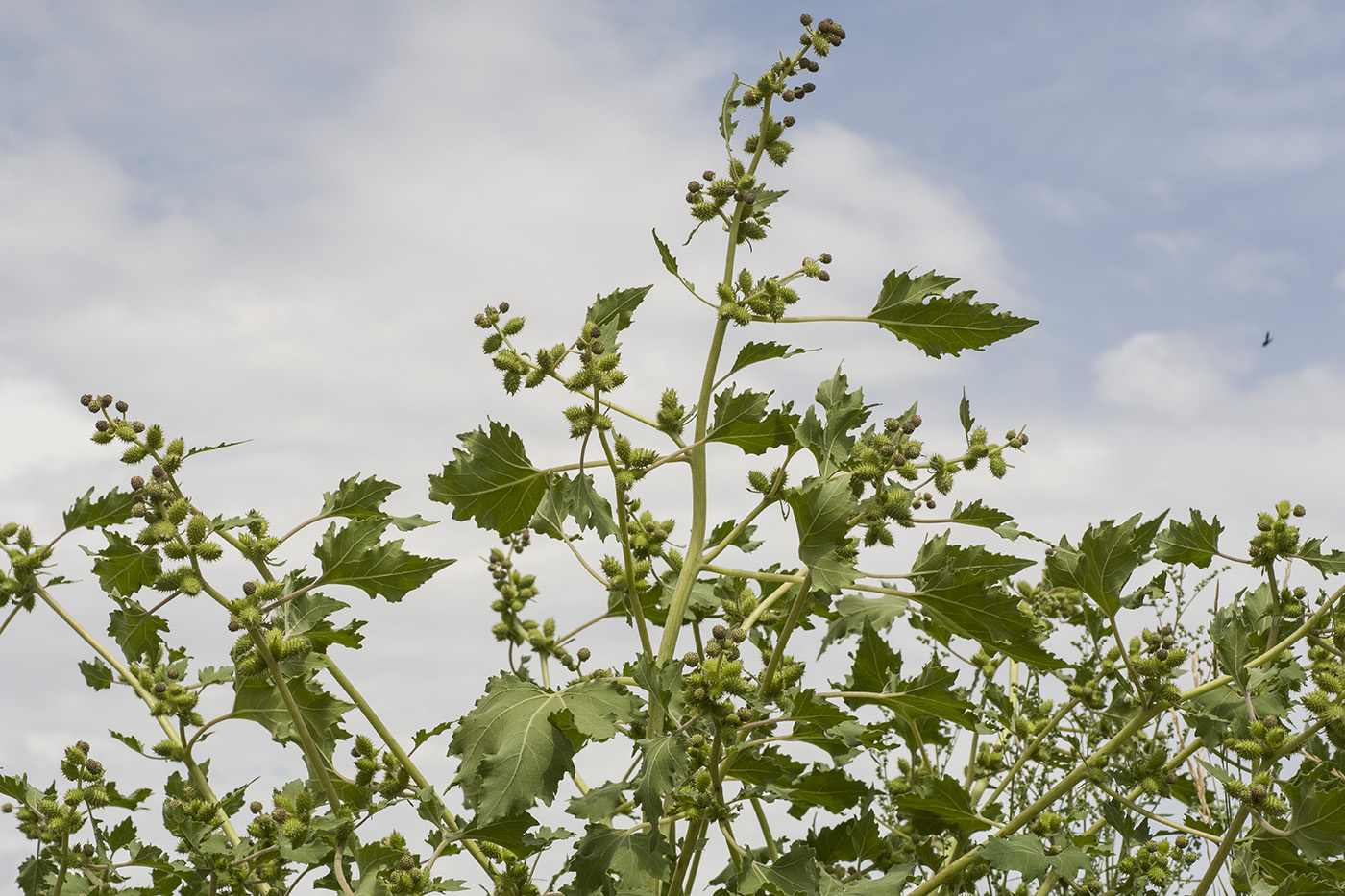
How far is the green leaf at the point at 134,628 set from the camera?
12.8ft

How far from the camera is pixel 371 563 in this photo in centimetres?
369

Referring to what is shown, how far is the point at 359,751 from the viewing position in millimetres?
3572

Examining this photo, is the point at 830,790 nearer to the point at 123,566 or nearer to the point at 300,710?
the point at 300,710

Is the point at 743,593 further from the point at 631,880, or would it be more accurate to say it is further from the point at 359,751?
the point at 359,751

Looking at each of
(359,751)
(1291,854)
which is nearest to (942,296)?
(1291,854)

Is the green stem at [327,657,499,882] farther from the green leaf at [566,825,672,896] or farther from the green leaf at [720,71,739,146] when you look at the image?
the green leaf at [720,71,739,146]

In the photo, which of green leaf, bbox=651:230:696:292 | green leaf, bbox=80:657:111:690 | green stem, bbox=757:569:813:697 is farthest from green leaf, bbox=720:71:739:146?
green leaf, bbox=80:657:111:690

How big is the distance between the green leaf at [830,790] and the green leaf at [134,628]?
2.38 metres

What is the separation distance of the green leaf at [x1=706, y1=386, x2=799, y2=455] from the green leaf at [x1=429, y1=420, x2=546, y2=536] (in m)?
0.66

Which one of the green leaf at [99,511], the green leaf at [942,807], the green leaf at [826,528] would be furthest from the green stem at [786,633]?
the green leaf at [99,511]

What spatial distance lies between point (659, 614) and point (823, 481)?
1466 millimetres

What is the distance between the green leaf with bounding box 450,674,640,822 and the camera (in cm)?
324

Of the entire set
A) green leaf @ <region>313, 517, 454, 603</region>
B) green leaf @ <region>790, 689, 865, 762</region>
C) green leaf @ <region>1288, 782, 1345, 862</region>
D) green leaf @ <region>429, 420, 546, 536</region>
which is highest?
green leaf @ <region>429, 420, 546, 536</region>

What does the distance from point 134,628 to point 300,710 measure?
2.32ft
